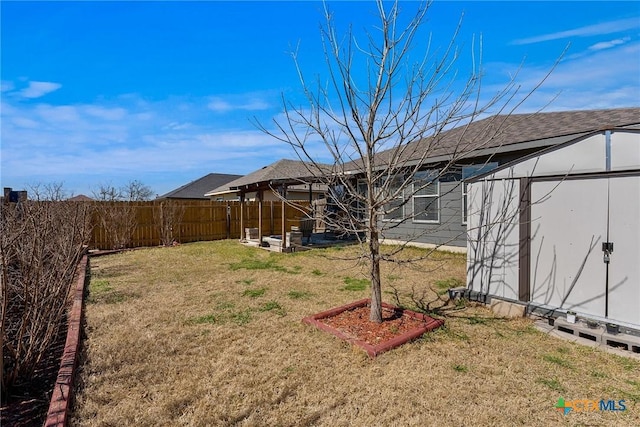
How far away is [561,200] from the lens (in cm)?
393

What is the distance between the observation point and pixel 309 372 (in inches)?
113

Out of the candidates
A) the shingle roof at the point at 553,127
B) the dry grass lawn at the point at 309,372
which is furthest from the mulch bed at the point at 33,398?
the shingle roof at the point at 553,127

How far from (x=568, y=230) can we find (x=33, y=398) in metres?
5.73

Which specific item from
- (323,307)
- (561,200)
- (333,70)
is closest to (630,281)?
(561,200)

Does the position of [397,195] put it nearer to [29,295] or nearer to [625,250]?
[625,250]

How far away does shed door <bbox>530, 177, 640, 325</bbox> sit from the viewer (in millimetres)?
3350

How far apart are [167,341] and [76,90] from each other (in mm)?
9321

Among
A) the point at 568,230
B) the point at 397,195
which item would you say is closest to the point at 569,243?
the point at 568,230

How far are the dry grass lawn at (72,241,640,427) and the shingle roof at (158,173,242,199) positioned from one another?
2548 centimetres

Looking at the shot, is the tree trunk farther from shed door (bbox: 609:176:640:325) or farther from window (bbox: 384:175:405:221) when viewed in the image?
shed door (bbox: 609:176:640:325)

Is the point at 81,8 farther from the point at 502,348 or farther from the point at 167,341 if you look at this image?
the point at 502,348

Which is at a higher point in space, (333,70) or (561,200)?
(333,70)

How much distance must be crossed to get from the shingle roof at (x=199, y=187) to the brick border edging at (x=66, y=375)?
24859mm

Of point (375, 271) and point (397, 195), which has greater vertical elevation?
point (397, 195)
